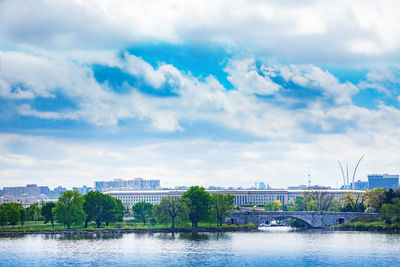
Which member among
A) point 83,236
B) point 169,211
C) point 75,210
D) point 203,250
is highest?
point 75,210

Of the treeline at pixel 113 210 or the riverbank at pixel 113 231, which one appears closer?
the riverbank at pixel 113 231

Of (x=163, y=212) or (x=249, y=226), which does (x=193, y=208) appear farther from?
(x=249, y=226)

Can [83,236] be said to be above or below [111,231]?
below

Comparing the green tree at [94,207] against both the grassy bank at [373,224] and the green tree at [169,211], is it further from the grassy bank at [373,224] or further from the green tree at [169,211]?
the grassy bank at [373,224]

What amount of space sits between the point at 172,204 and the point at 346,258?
5881 centimetres

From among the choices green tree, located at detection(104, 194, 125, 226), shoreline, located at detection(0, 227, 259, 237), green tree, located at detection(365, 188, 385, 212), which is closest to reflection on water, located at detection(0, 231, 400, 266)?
shoreline, located at detection(0, 227, 259, 237)

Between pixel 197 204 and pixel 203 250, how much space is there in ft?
144

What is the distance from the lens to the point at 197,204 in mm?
151625

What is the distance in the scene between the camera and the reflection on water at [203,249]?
310 feet

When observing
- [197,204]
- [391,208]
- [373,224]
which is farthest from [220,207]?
→ [391,208]

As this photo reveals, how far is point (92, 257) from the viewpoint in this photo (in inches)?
3910

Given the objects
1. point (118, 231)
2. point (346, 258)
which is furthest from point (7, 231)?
point (346, 258)

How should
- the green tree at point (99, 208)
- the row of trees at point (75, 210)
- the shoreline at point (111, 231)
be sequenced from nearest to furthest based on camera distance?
the shoreline at point (111, 231)
the row of trees at point (75, 210)
the green tree at point (99, 208)

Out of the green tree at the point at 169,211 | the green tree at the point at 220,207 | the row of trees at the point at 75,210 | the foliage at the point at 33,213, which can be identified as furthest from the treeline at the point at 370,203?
the foliage at the point at 33,213
